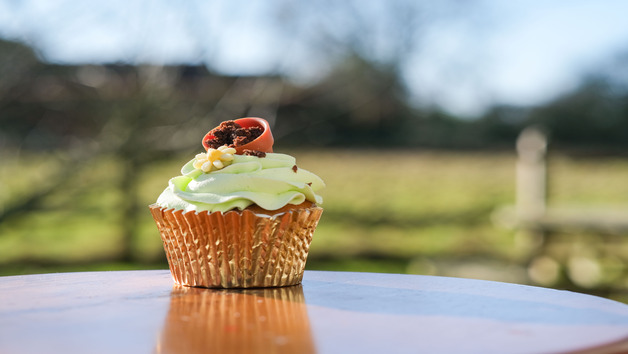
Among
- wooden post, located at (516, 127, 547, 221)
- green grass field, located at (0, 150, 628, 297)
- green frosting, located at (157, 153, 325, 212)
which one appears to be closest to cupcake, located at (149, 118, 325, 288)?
green frosting, located at (157, 153, 325, 212)

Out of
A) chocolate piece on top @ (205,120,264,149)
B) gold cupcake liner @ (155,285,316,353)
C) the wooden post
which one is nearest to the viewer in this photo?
gold cupcake liner @ (155,285,316,353)

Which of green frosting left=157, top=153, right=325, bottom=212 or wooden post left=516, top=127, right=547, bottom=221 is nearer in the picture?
green frosting left=157, top=153, right=325, bottom=212

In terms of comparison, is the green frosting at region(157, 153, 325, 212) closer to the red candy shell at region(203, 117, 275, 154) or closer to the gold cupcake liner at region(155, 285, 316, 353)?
the red candy shell at region(203, 117, 275, 154)

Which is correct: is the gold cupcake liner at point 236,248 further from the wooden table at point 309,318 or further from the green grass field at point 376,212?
the green grass field at point 376,212

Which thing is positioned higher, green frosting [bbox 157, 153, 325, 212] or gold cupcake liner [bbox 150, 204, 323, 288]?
green frosting [bbox 157, 153, 325, 212]

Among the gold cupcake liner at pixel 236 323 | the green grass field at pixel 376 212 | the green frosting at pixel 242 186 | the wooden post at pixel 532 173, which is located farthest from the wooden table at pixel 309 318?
the wooden post at pixel 532 173

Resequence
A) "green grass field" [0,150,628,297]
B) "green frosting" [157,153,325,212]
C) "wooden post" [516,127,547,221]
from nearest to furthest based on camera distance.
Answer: "green frosting" [157,153,325,212]
"green grass field" [0,150,628,297]
"wooden post" [516,127,547,221]

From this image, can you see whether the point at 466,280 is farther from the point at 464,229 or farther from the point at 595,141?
the point at 595,141
